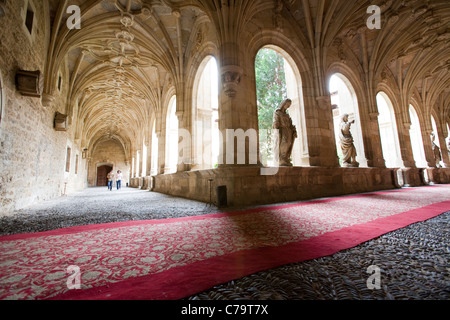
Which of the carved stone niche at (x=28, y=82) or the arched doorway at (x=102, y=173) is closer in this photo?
the carved stone niche at (x=28, y=82)

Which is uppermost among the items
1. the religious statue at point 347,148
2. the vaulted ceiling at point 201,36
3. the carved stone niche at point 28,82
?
the vaulted ceiling at point 201,36

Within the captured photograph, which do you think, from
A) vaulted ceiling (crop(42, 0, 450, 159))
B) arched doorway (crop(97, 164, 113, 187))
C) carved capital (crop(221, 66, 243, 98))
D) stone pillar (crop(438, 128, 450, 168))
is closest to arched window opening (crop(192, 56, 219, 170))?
vaulted ceiling (crop(42, 0, 450, 159))

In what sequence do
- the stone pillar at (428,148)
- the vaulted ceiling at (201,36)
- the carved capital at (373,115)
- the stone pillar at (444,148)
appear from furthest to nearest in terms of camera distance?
1. the stone pillar at (444,148)
2. the stone pillar at (428,148)
3. the carved capital at (373,115)
4. the vaulted ceiling at (201,36)

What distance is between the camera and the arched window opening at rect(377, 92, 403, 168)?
36.0 ft

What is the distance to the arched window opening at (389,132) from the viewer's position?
11.0 metres

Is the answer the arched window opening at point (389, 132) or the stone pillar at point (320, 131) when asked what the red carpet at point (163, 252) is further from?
the arched window opening at point (389, 132)

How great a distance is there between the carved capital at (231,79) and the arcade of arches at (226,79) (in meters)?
0.03

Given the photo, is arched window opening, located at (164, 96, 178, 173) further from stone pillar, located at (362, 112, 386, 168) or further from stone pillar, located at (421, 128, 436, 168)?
stone pillar, located at (421, 128, 436, 168)

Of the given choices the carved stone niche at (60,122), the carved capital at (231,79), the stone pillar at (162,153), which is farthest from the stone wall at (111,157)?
the carved capital at (231,79)

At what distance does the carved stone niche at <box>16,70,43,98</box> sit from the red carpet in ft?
11.0

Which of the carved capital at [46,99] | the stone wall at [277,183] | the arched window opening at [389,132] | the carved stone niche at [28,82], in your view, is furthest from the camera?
the arched window opening at [389,132]

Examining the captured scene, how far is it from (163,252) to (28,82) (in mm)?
4834

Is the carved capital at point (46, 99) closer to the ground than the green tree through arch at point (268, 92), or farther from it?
closer to the ground

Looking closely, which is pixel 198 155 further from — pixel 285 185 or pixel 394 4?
pixel 394 4
